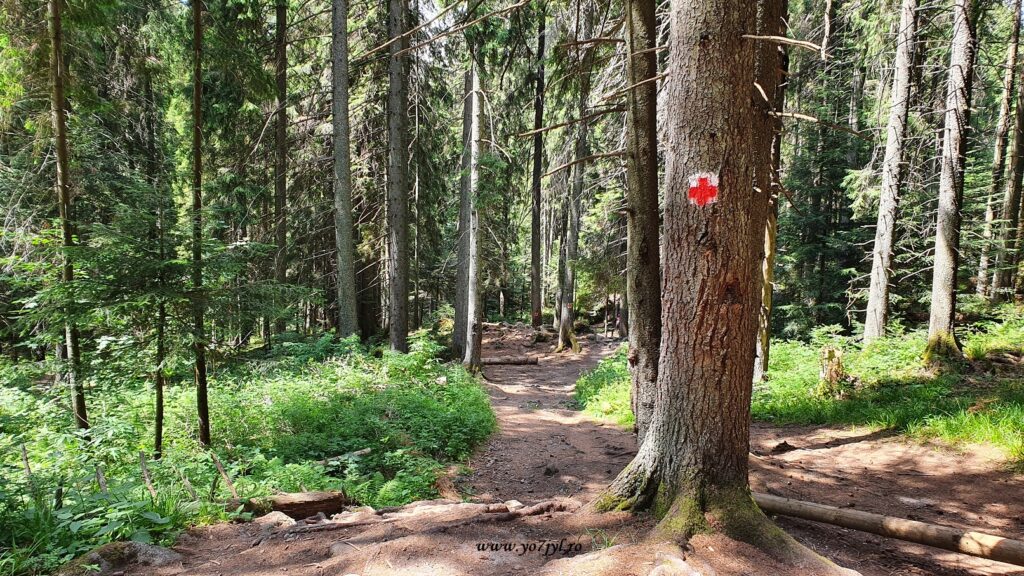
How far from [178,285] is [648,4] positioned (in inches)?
213

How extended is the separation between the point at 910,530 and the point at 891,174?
9.69 m

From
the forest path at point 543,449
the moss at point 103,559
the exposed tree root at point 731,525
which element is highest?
the exposed tree root at point 731,525

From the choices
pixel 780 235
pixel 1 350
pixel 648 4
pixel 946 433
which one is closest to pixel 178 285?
pixel 648 4

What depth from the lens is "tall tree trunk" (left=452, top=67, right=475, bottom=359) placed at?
12.9m

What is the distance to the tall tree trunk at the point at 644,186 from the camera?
14.4ft

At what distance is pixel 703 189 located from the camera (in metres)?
2.69

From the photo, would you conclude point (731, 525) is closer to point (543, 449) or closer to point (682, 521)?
point (682, 521)

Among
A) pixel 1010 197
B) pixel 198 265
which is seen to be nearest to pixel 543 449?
pixel 198 265

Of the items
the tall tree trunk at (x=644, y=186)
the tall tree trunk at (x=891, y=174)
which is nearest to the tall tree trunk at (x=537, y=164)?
the tall tree trunk at (x=891, y=174)

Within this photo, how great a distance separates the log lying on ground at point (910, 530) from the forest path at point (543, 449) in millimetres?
1528

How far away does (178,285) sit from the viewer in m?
4.91

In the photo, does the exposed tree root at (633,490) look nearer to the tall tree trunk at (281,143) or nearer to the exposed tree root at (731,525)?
the exposed tree root at (731,525)

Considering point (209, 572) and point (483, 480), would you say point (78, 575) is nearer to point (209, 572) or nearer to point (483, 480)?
point (209, 572)

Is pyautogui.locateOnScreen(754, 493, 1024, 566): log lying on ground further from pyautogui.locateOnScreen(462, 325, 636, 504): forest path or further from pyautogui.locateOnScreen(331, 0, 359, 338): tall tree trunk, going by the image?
Result: pyautogui.locateOnScreen(331, 0, 359, 338): tall tree trunk
